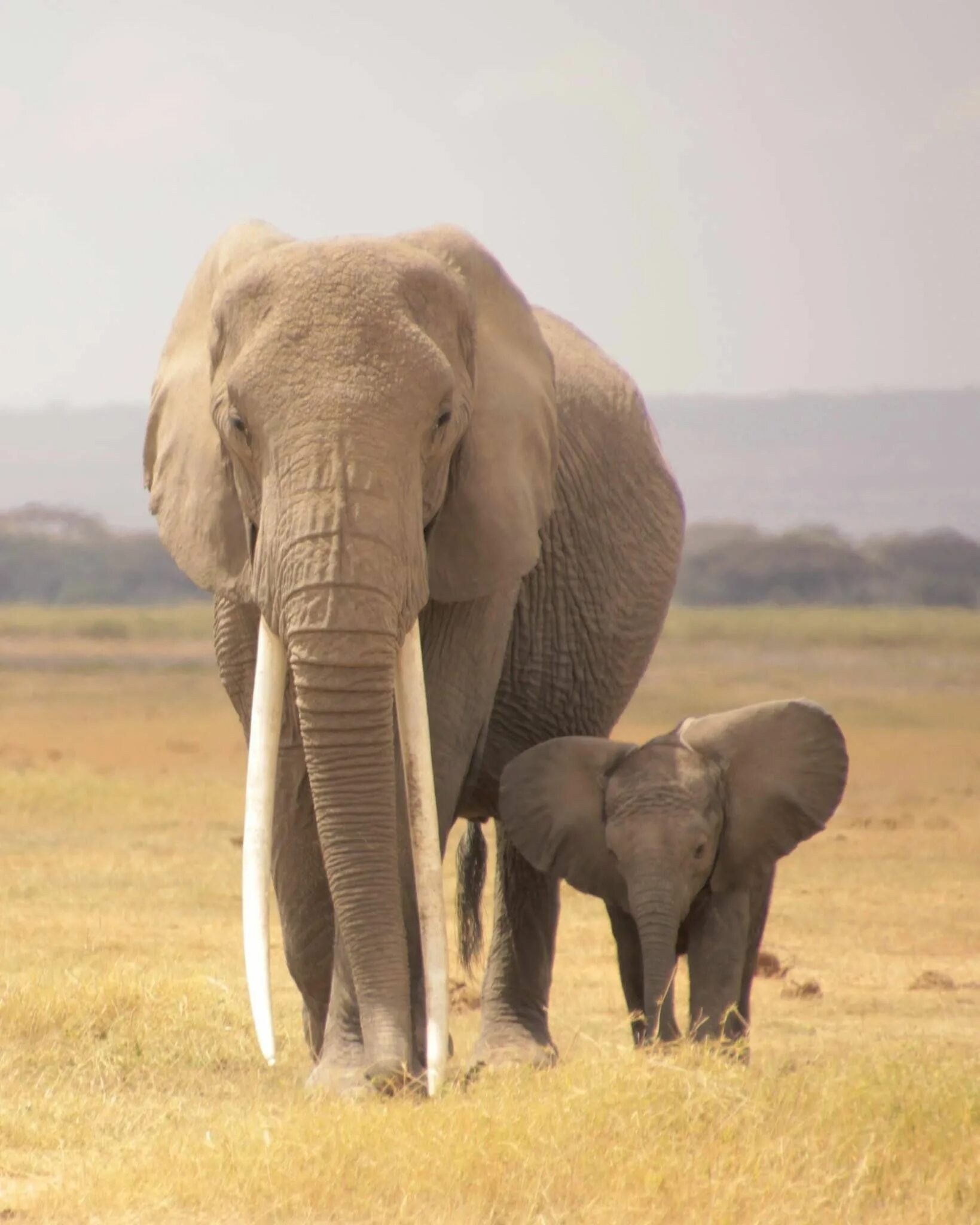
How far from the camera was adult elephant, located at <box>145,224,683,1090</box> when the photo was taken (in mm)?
5746

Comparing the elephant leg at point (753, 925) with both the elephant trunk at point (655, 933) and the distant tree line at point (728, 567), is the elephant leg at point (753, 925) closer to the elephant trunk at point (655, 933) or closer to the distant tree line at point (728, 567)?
the elephant trunk at point (655, 933)

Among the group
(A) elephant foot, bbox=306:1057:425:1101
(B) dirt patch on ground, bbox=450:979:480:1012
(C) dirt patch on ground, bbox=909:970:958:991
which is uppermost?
(A) elephant foot, bbox=306:1057:425:1101

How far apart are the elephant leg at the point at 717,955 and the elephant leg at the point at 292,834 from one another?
3.54ft

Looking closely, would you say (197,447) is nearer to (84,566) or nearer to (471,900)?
(471,900)

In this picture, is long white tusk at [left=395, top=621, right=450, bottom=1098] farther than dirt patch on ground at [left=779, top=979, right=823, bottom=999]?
No

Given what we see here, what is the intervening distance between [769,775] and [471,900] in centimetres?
208

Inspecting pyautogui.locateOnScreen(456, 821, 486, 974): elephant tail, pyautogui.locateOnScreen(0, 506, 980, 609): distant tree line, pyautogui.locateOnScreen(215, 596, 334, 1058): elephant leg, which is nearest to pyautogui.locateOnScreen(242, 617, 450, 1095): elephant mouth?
pyautogui.locateOnScreen(215, 596, 334, 1058): elephant leg

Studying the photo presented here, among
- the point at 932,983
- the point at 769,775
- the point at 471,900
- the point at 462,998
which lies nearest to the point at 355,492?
the point at 769,775

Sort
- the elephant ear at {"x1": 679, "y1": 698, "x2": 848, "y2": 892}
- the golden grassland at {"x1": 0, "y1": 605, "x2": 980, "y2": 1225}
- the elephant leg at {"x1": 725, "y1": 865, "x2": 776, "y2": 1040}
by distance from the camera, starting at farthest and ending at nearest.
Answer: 1. the elephant leg at {"x1": 725, "y1": 865, "x2": 776, "y2": 1040}
2. the elephant ear at {"x1": 679, "y1": 698, "x2": 848, "y2": 892}
3. the golden grassland at {"x1": 0, "y1": 605, "x2": 980, "y2": 1225}

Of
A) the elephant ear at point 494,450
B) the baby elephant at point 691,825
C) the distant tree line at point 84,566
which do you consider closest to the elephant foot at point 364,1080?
the baby elephant at point 691,825

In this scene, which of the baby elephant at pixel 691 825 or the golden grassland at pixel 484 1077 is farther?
the baby elephant at pixel 691 825

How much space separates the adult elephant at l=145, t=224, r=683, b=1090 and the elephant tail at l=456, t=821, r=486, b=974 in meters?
1.36

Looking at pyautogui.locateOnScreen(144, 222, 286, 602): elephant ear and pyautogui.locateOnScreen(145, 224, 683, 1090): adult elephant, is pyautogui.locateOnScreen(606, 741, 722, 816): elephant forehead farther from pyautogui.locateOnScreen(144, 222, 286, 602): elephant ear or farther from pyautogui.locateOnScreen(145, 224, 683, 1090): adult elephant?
pyautogui.locateOnScreen(144, 222, 286, 602): elephant ear

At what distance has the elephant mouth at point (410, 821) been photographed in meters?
5.98
